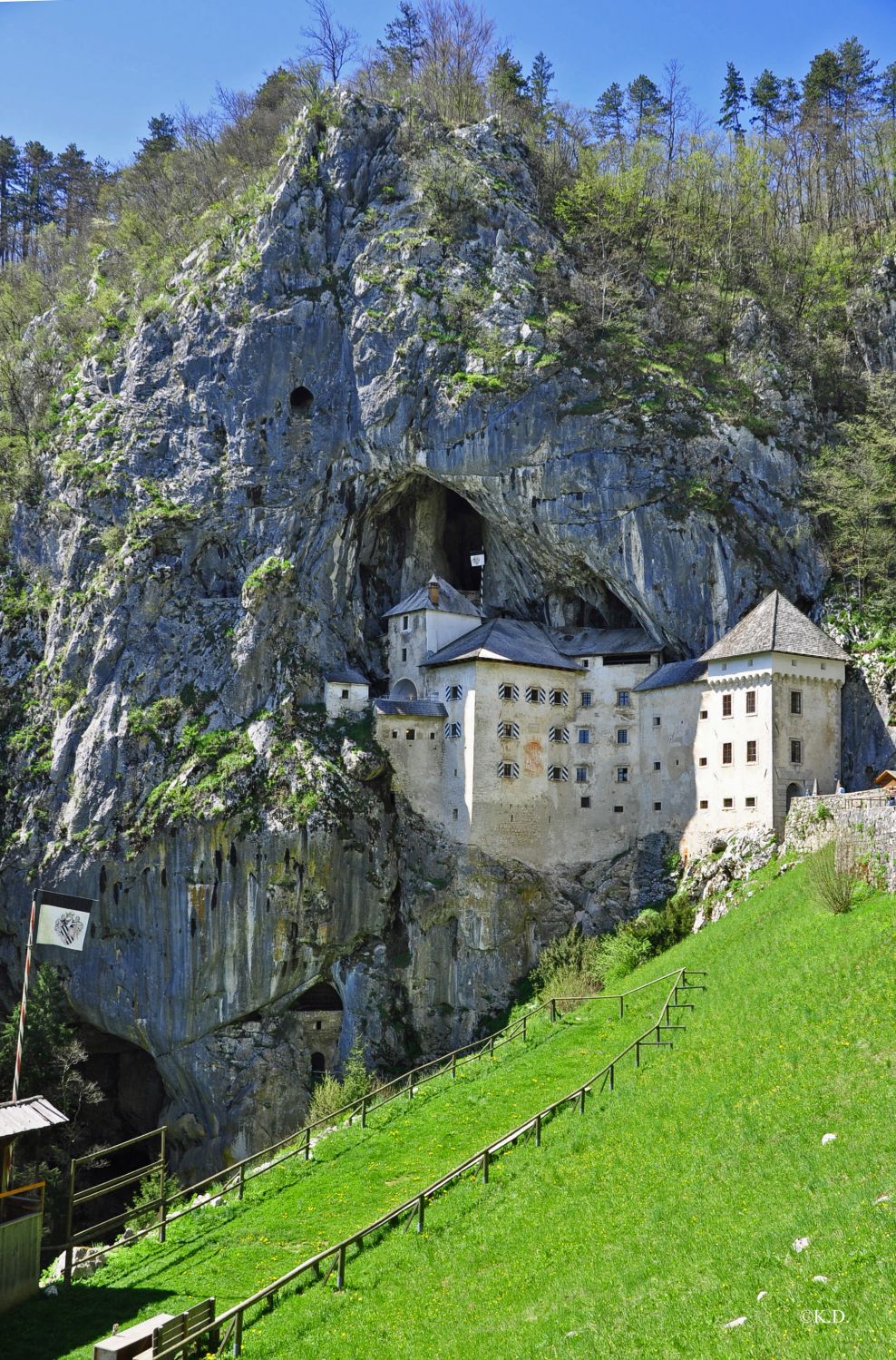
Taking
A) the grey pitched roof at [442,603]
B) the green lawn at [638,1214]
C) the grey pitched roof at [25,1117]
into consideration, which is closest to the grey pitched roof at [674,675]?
the grey pitched roof at [442,603]

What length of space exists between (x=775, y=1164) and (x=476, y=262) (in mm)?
53512

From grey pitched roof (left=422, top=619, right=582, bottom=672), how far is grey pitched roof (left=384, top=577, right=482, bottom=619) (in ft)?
4.91

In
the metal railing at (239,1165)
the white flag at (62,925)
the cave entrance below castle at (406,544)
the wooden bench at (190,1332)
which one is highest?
the cave entrance below castle at (406,544)

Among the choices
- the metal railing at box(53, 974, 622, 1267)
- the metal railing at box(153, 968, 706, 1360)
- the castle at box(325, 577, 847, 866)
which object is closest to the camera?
the metal railing at box(153, 968, 706, 1360)

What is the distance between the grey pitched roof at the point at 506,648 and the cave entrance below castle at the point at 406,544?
194 inches

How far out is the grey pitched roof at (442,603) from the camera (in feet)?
209

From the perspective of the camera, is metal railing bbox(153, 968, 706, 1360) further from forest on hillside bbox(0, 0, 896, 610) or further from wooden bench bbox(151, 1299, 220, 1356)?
forest on hillside bbox(0, 0, 896, 610)

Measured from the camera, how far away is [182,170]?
85.2 m

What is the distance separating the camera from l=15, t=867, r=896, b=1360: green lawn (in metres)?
19.0

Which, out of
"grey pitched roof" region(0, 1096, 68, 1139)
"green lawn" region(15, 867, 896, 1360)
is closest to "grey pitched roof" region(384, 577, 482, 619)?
"green lawn" region(15, 867, 896, 1360)

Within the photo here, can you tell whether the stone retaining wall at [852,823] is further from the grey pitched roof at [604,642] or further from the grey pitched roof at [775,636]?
the grey pitched roof at [604,642]

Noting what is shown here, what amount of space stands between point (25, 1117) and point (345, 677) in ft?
117

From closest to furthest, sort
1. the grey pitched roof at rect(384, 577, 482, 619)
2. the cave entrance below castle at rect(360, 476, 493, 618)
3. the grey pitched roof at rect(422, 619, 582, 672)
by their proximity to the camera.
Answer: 1. the grey pitched roof at rect(422, 619, 582, 672)
2. the grey pitched roof at rect(384, 577, 482, 619)
3. the cave entrance below castle at rect(360, 476, 493, 618)

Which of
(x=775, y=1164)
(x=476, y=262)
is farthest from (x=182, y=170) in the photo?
(x=775, y=1164)
